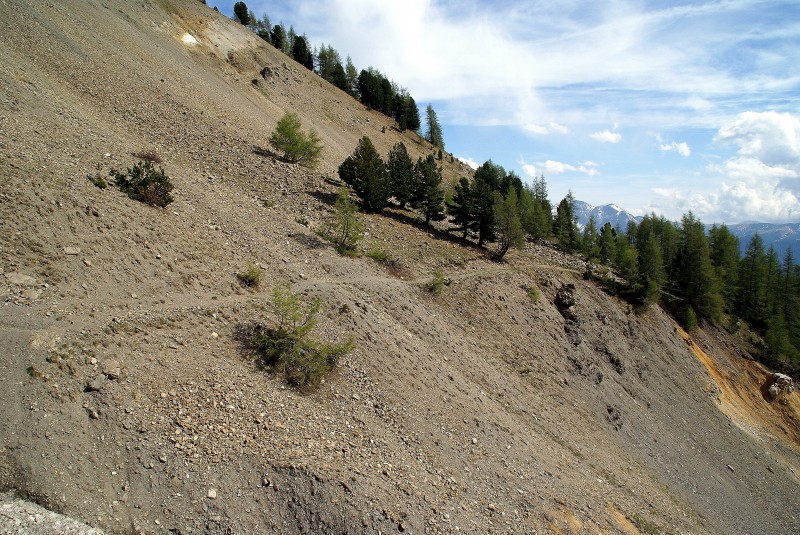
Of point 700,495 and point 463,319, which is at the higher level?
point 463,319

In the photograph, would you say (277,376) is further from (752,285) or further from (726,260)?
(726,260)

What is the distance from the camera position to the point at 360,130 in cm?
8888

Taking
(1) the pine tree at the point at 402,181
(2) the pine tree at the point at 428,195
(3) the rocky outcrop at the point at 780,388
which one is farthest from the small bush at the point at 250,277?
(3) the rocky outcrop at the point at 780,388

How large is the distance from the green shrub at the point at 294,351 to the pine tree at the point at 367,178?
2510 cm

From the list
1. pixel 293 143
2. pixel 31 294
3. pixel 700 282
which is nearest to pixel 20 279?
pixel 31 294

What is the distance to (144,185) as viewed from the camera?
23.7 m

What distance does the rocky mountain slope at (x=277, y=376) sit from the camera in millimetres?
13148

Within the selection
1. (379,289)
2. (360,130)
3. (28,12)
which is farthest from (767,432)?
(28,12)

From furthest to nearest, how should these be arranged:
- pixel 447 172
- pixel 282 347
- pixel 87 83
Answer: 1. pixel 447 172
2. pixel 87 83
3. pixel 282 347

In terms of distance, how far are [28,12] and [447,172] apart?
245 ft

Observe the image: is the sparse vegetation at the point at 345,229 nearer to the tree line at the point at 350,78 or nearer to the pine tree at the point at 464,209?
the pine tree at the point at 464,209

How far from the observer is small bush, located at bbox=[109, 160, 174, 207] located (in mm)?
23312

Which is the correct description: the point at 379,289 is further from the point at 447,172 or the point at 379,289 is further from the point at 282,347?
the point at 447,172

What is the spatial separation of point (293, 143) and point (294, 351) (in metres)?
34.3
